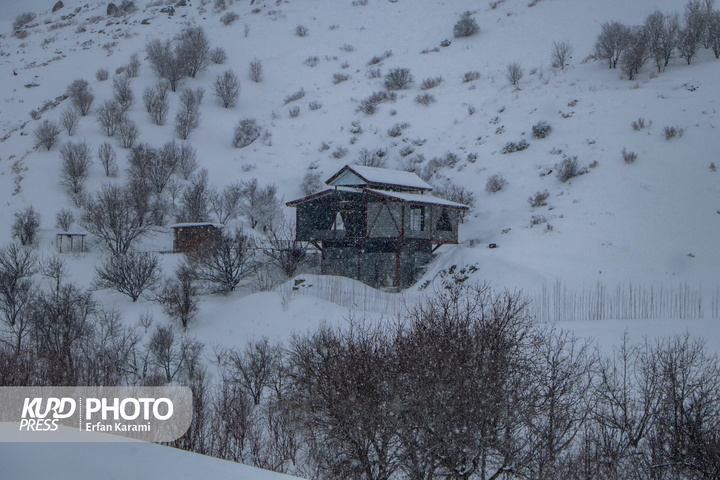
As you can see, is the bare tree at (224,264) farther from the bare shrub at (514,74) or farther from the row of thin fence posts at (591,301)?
the bare shrub at (514,74)

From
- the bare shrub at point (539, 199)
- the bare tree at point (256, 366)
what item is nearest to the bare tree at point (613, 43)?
the bare shrub at point (539, 199)

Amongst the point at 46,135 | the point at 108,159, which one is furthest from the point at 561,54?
the point at 46,135

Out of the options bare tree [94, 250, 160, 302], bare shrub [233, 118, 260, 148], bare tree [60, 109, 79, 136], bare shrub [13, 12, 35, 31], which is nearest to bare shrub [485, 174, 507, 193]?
bare tree [94, 250, 160, 302]

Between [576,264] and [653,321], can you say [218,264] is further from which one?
[653,321]

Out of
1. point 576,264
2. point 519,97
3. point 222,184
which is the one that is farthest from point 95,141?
point 576,264

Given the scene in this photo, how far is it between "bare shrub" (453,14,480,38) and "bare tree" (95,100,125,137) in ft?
126

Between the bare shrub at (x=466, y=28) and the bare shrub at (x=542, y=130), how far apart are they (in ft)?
93.9

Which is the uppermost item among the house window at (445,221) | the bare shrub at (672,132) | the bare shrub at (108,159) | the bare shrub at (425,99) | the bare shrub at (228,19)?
the bare shrub at (228,19)

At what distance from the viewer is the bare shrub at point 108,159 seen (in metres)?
48.8

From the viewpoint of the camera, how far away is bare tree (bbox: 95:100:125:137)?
2167 inches

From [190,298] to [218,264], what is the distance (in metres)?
2.59

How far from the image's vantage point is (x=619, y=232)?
105ft

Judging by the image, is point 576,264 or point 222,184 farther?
point 222,184

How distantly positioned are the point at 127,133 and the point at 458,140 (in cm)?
2893
